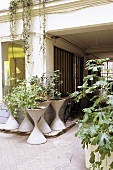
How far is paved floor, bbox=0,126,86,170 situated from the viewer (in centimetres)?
269

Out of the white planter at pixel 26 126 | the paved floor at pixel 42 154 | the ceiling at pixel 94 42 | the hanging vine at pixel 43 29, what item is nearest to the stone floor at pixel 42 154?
the paved floor at pixel 42 154

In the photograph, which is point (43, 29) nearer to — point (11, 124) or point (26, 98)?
point (26, 98)

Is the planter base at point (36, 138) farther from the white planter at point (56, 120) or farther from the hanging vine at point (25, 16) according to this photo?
the hanging vine at point (25, 16)

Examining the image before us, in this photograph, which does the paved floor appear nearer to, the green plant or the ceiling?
the green plant

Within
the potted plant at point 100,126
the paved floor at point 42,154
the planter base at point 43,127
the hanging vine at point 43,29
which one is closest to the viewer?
the potted plant at point 100,126

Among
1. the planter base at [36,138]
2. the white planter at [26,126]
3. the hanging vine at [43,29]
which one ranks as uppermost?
the hanging vine at [43,29]

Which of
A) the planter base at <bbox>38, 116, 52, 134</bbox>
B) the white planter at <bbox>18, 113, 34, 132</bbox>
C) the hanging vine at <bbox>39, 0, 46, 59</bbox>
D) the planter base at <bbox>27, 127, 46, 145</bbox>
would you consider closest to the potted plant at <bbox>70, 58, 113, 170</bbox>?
the planter base at <bbox>27, 127, 46, 145</bbox>

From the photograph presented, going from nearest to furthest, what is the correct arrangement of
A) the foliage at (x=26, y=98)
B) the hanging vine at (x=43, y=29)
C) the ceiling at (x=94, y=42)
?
the foliage at (x=26, y=98)
the hanging vine at (x=43, y=29)
the ceiling at (x=94, y=42)

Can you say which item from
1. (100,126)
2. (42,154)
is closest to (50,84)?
(42,154)

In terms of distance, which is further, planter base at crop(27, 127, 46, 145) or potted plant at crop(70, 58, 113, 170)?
planter base at crop(27, 127, 46, 145)

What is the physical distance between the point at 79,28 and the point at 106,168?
2.80m

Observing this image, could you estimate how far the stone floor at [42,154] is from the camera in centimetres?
270

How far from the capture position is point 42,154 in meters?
3.11

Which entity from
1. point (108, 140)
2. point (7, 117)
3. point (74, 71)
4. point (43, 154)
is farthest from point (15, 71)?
point (108, 140)
